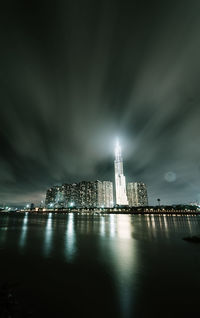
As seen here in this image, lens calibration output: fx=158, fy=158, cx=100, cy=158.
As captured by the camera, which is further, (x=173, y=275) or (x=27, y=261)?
(x=27, y=261)

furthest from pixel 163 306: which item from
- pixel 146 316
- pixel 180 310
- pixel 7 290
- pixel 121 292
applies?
pixel 7 290

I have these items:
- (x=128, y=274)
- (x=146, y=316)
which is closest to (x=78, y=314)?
(x=146, y=316)

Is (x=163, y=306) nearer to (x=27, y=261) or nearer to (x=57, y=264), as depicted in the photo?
(x=57, y=264)

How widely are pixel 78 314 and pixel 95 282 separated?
3982 mm

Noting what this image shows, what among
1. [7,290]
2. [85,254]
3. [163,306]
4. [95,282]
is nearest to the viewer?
[163,306]

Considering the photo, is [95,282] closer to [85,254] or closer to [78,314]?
[78,314]

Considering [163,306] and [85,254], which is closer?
[163,306]

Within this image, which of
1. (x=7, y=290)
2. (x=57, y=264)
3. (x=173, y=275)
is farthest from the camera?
(x=57, y=264)

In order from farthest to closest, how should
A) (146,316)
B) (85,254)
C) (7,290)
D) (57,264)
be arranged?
(85,254) < (57,264) < (7,290) < (146,316)

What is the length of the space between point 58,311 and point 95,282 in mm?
4162

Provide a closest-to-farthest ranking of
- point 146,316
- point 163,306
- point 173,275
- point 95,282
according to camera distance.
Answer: point 146,316
point 163,306
point 95,282
point 173,275

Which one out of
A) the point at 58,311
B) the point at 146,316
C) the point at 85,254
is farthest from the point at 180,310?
the point at 85,254

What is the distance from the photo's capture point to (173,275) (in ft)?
42.5

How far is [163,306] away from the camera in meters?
8.53
